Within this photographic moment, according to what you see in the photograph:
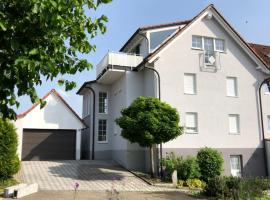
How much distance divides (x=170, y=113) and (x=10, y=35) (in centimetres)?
1406

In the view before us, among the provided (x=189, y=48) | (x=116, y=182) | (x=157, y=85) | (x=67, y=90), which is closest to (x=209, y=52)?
(x=189, y=48)

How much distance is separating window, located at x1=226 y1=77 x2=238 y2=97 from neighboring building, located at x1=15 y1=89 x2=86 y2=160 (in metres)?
10.8

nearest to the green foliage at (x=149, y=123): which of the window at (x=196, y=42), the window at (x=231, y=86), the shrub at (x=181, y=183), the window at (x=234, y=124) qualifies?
the shrub at (x=181, y=183)

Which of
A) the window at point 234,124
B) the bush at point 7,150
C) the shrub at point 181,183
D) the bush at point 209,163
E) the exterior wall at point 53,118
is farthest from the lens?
the exterior wall at point 53,118

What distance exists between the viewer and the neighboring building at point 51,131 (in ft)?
82.1

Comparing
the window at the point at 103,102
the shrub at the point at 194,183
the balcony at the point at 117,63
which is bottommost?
the shrub at the point at 194,183

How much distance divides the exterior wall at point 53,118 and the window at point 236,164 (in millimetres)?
10795

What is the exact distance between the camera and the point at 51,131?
2572cm

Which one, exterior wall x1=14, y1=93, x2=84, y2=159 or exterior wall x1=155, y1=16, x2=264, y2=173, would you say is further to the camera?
exterior wall x1=14, y1=93, x2=84, y2=159

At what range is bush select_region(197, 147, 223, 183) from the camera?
20016 millimetres

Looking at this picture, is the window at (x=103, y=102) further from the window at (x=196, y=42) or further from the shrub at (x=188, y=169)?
the shrub at (x=188, y=169)

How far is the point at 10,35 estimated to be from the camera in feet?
18.6

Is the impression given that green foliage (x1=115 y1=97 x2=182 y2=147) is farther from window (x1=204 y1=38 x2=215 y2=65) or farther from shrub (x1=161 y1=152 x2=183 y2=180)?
window (x1=204 y1=38 x2=215 y2=65)

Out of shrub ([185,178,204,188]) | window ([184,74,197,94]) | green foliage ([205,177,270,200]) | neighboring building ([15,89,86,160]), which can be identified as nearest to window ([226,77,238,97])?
window ([184,74,197,94])
